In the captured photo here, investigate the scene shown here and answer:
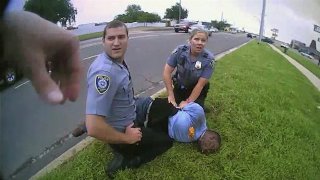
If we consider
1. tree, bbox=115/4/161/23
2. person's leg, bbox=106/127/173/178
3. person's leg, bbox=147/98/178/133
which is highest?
tree, bbox=115/4/161/23

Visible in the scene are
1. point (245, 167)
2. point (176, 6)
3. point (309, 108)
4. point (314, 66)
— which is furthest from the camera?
point (314, 66)

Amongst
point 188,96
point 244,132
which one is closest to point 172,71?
point 188,96

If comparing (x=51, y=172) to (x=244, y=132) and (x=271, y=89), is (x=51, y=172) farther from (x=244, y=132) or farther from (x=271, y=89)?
(x=271, y=89)

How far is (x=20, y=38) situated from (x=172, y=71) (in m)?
3.20

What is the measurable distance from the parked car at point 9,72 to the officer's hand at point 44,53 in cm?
1

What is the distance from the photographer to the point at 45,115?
170cm

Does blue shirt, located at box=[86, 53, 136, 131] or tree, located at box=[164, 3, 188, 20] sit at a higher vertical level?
tree, located at box=[164, 3, 188, 20]

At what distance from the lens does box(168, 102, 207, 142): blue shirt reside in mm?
3146

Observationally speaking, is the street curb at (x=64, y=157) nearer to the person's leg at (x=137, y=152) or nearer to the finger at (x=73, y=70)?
the person's leg at (x=137, y=152)

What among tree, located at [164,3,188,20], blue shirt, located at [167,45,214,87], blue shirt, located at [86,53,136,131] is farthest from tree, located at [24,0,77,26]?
blue shirt, located at [167,45,214,87]

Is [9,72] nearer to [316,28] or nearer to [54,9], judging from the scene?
[54,9]

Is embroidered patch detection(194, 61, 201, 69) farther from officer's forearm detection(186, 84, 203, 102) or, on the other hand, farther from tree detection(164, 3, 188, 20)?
tree detection(164, 3, 188, 20)

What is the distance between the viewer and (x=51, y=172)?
2844 mm

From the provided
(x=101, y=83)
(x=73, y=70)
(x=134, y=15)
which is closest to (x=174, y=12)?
(x=134, y=15)
